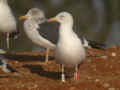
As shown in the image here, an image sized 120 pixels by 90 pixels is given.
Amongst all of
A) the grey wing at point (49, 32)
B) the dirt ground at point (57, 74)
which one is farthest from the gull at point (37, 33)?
the dirt ground at point (57, 74)

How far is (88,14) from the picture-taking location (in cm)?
1639

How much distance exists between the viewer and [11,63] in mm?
7660

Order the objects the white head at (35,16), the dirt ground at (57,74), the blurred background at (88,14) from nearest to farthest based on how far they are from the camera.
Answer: the dirt ground at (57,74)
the white head at (35,16)
the blurred background at (88,14)

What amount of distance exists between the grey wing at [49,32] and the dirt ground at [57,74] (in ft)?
1.86

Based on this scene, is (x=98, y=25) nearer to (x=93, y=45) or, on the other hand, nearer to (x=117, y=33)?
(x=117, y=33)

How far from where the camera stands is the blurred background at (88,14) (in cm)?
1306

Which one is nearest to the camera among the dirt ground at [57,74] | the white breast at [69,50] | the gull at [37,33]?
the dirt ground at [57,74]

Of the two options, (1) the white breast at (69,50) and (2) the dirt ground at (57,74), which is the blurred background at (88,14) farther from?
(1) the white breast at (69,50)

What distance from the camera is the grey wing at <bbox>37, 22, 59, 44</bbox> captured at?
760 cm

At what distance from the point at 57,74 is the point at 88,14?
9.92 meters

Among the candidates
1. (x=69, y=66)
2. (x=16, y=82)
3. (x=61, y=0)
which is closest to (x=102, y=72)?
(x=69, y=66)

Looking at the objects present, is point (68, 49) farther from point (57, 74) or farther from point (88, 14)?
point (88, 14)

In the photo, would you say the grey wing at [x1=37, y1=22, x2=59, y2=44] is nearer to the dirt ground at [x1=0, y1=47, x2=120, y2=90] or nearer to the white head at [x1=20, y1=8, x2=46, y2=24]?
the white head at [x1=20, y1=8, x2=46, y2=24]

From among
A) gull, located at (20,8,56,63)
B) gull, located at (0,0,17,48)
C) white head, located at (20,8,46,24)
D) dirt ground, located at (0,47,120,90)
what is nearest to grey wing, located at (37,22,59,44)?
gull, located at (20,8,56,63)
